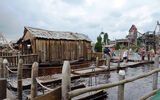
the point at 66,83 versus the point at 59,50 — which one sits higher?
the point at 59,50

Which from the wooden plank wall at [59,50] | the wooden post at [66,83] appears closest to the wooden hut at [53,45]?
the wooden plank wall at [59,50]

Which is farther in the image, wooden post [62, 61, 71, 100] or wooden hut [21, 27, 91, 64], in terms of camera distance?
wooden hut [21, 27, 91, 64]

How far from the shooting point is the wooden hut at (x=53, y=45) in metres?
15.8

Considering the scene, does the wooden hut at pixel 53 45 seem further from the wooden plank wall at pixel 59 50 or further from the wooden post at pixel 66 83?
the wooden post at pixel 66 83

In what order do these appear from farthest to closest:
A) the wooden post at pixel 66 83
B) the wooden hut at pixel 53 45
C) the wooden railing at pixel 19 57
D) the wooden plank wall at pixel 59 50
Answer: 1. the wooden plank wall at pixel 59 50
2. the wooden hut at pixel 53 45
3. the wooden railing at pixel 19 57
4. the wooden post at pixel 66 83

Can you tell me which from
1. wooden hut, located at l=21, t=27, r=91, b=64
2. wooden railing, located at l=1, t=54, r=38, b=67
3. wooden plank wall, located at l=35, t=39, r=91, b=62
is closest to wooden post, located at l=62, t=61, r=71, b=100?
wooden railing, located at l=1, t=54, r=38, b=67

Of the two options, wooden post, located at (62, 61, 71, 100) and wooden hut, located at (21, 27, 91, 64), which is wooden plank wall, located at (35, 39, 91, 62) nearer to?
wooden hut, located at (21, 27, 91, 64)

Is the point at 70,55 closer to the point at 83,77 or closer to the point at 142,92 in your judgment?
the point at 83,77

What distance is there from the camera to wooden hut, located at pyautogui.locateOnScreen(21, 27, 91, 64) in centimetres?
1583

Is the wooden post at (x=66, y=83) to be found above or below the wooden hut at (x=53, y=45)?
below

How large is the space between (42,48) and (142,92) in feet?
40.9

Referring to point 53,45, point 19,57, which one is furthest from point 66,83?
point 53,45

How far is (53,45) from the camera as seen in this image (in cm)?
1691

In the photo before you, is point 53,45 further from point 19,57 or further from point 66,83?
point 66,83
